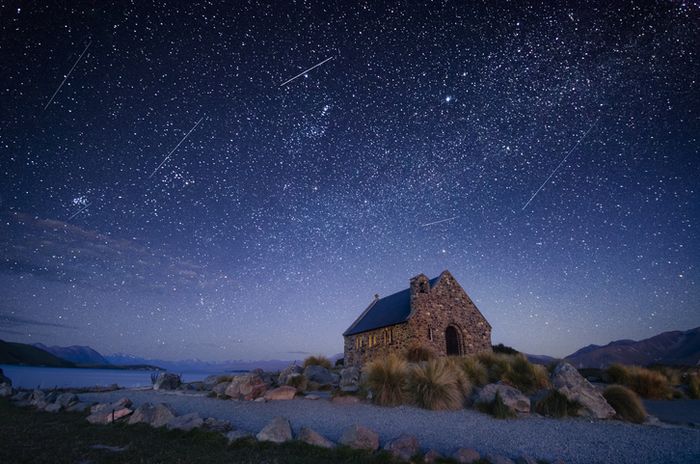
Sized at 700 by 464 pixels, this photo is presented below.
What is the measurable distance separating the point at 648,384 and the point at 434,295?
1385 cm

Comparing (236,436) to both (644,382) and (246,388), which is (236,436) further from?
(644,382)

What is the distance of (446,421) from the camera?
369 inches

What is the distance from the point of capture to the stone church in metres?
25.5

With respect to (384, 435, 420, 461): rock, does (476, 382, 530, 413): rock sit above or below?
above

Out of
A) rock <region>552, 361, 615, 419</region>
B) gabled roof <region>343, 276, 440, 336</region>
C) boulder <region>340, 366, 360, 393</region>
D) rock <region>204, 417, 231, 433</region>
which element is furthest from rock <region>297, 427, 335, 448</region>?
gabled roof <region>343, 276, 440, 336</region>

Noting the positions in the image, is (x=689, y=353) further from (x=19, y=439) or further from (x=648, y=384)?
(x=19, y=439)

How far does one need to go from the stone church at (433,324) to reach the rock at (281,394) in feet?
42.8

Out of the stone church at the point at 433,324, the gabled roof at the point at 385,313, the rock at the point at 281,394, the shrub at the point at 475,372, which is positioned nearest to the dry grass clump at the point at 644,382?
the shrub at the point at 475,372

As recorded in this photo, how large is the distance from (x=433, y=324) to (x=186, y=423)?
2040 centimetres

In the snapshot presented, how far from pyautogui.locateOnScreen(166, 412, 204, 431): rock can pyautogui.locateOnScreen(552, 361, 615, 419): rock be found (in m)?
11.0

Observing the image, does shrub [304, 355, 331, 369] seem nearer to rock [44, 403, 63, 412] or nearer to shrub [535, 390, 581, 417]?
rock [44, 403, 63, 412]

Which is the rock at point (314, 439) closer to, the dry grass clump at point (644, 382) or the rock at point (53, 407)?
the rock at point (53, 407)

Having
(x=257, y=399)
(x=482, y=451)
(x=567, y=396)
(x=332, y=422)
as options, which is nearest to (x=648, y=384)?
(x=567, y=396)

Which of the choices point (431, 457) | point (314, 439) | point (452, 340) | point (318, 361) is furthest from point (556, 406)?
point (452, 340)
